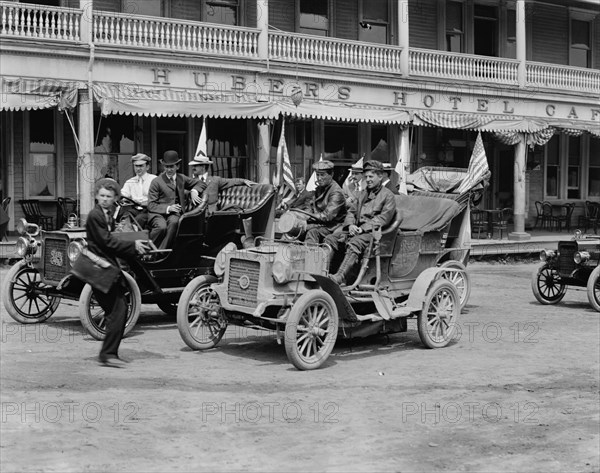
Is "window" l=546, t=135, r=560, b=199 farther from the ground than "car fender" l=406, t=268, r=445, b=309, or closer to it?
farther from the ground

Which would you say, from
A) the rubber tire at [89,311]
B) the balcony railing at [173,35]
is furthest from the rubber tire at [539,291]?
the balcony railing at [173,35]

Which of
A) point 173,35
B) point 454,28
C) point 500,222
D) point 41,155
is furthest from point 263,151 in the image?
point 454,28

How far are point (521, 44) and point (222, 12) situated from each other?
28.7ft

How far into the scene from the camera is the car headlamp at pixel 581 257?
46.5 ft

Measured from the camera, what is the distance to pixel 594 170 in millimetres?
32000

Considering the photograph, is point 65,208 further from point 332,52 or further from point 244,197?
point 244,197

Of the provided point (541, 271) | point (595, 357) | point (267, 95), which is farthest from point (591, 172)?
point (595, 357)

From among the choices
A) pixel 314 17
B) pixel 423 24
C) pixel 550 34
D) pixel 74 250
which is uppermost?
pixel 550 34

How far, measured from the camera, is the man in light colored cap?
10.8 metres

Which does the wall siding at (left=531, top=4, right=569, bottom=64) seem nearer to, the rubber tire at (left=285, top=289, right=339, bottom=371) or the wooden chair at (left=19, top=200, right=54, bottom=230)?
the wooden chair at (left=19, top=200, right=54, bottom=230)

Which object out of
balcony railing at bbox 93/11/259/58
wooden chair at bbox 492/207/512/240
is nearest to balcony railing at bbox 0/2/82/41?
balcony railing at bbox 93/11/259/58

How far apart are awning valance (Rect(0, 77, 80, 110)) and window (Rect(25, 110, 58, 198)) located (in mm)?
2870

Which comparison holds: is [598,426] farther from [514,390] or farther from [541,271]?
[541,271]

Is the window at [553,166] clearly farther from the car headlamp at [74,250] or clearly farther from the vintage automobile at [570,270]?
the car headlamp at [74,250]
